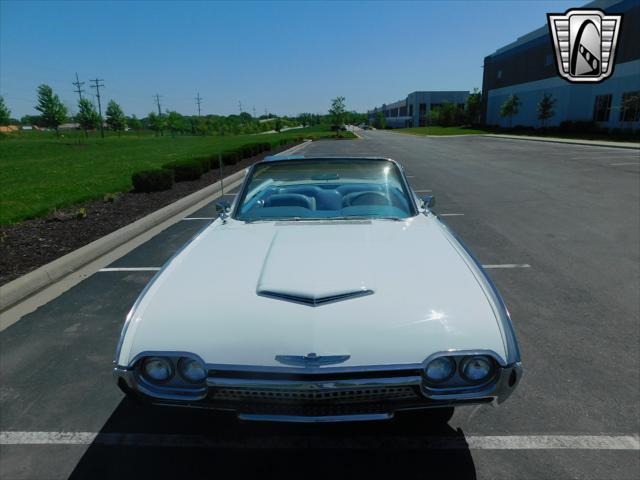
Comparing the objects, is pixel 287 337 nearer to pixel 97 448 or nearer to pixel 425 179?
pixel 97 448

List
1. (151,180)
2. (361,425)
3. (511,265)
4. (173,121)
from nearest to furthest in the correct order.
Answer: (361,425) < (511,265) < (151,180) < (173,121)

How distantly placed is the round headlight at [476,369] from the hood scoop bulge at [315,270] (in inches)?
22.8

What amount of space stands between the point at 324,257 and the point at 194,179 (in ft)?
41.0

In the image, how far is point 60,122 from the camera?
6309cm

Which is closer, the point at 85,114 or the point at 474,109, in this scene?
the point at 85,114

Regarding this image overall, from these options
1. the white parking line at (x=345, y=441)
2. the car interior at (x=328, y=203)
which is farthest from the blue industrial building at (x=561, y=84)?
the white parking line at (x=345, y=441)

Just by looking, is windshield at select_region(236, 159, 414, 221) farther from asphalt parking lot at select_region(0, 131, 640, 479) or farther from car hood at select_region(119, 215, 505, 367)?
asphalt parking lot at select_region(0, 131, 640, 479)

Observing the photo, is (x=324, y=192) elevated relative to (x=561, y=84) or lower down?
lower down

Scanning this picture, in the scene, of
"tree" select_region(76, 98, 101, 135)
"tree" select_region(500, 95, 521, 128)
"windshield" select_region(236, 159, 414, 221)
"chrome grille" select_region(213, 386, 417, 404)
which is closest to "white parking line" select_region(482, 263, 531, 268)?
"windshield" select_region(236, 159, 414, 221)

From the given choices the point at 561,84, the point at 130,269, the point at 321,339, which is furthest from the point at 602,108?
the point at 321,339

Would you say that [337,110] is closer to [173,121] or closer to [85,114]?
[85,114]

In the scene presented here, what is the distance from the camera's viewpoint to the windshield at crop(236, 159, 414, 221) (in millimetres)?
3629

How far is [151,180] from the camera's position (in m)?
11.5

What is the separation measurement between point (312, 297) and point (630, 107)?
50.6 m
